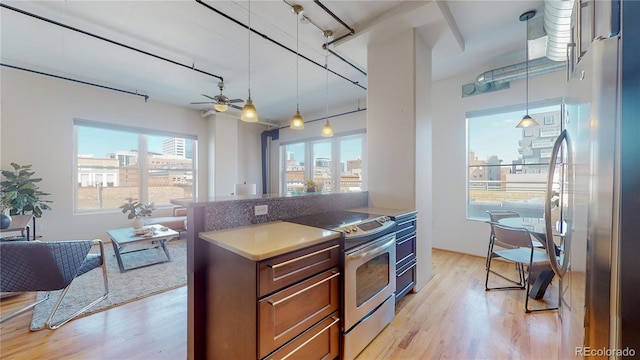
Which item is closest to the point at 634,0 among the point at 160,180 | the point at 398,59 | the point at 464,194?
the point at 398,59

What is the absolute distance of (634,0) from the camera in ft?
2.13

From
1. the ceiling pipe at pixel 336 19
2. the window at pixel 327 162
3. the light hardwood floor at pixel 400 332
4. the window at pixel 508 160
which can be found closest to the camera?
the light hardwood floor at pixel 400 332

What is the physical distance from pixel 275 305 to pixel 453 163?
3903mm

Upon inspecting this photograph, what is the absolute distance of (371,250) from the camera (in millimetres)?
1795

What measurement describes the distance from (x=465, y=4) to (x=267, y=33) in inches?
86.3

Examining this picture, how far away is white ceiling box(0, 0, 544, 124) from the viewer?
2469 millimetres

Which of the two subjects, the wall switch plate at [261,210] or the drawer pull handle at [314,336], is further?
the wall switch plate at [261,210]

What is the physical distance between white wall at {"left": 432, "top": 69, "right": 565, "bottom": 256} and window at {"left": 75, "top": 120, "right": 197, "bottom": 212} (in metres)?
5.73

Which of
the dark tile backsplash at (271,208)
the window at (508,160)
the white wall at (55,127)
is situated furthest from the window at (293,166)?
the dark tile backsplash at (271,208)

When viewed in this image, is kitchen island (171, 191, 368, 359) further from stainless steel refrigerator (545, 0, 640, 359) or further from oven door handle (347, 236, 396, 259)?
stainless steel refrigerator (545, 0, 640, 359)

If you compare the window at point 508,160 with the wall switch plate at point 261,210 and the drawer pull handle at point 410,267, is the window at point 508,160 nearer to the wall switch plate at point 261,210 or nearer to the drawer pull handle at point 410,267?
the drawer pull handle at point 410,267

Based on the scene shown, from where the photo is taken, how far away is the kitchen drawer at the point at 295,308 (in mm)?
1206

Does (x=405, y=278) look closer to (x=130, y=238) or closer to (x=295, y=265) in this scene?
(x=295, y=265)

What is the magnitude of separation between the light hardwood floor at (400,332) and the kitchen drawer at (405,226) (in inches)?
28.9
